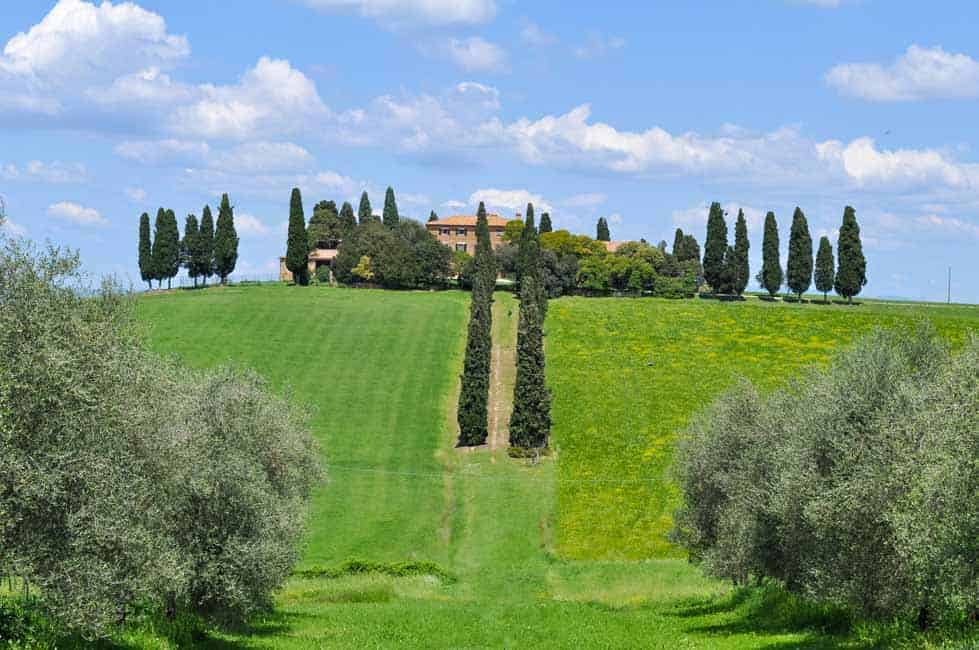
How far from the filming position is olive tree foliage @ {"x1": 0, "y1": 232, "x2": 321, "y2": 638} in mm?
27047

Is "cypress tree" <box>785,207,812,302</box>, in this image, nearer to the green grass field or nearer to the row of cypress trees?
the green grass field

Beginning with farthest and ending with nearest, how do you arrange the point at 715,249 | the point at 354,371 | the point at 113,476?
the point at 715,249 < the point at 354,371 < the point at 113,476

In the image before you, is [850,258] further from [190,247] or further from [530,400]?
[190,247]

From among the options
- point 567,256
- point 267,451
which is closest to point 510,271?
point 567,256

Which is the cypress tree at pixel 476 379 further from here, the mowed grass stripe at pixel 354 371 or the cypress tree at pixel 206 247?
the cypress tree at pixel 206 247

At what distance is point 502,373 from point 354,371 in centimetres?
1613

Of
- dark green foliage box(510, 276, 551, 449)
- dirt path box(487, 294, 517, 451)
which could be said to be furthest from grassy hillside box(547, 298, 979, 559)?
dirt path box(487, 294, 517, 451)

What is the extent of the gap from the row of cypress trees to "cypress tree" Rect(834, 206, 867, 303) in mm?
92701

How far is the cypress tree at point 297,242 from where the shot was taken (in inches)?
6540

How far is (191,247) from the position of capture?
16612cm

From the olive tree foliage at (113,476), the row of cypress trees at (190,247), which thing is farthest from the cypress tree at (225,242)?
the olive tree foliage at (113,476)

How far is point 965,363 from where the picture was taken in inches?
Result: 1242

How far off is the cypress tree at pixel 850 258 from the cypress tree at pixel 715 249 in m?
18.0

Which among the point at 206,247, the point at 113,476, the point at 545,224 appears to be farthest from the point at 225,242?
the point at 113,476
